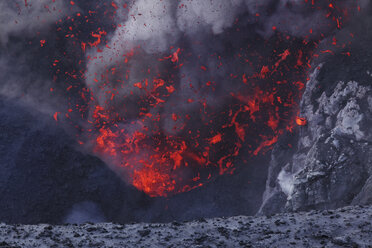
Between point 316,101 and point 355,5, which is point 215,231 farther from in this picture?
point 355,5

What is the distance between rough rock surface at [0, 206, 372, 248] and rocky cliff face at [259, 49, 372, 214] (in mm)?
2734

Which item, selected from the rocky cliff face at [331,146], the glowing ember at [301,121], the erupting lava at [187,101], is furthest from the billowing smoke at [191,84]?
the rocky cliff face at [331,146]

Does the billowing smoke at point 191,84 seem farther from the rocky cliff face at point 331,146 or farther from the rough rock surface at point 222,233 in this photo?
the rough rock surface at point 222,233

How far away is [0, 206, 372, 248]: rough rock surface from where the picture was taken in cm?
411

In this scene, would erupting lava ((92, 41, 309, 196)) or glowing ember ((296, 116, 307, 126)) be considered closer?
glowing ember ((296, 116, 307, 126))

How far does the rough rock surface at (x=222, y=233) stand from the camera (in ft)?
13.5

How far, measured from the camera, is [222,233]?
451 cm

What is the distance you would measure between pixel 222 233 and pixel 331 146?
22.0 feet

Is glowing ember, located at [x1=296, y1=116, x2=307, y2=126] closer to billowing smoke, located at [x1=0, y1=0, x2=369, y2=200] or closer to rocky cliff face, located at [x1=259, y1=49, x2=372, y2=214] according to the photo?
rocky cliff face, located at [x1=259, y1=49, x2=372, y2=214]

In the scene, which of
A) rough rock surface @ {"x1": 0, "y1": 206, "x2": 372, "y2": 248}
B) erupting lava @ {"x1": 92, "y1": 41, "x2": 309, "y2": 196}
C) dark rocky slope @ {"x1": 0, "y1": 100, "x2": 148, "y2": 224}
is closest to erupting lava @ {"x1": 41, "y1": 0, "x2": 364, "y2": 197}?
erupting lava @ {"x1": 92, "y1": 41, "x2": 309, "y2": 196}

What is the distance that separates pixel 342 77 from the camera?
11.7 metres

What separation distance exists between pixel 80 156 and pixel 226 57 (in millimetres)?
8524

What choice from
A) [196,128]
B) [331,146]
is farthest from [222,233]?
[196,128]

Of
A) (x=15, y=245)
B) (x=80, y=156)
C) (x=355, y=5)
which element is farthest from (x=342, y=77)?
(x=80, y=156)
